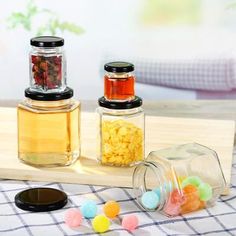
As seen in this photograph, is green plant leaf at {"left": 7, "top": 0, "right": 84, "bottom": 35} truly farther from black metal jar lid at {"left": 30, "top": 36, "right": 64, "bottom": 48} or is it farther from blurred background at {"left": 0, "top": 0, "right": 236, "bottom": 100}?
black metal jar lid at {"left": 30, "top": 36, "right": 64, "bottom": 48}

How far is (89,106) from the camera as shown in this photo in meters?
2.38

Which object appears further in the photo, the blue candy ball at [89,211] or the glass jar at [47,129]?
the glass jar at [47,129]

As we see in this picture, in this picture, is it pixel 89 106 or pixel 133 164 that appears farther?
pixel 89 106

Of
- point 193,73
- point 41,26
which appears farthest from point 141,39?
point 41,26

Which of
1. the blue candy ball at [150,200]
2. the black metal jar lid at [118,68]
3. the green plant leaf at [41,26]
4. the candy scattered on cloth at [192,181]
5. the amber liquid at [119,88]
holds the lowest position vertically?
the blue candy ball at [150,200]

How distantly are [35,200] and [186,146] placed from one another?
34 cm

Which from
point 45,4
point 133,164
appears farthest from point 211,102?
point 45,4

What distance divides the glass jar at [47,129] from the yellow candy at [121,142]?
0.08 meters

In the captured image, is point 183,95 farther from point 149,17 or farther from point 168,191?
point 168,191

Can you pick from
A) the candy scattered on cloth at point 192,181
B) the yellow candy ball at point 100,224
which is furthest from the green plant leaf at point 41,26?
the yellow candy ball at point 100,224

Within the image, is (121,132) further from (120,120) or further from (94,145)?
(94,145)

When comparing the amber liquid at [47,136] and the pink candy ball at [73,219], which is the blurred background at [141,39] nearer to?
the amber liquid at [47,136]

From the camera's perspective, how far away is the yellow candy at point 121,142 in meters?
1.70

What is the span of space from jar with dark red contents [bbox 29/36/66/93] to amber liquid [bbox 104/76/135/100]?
4.3 inches
